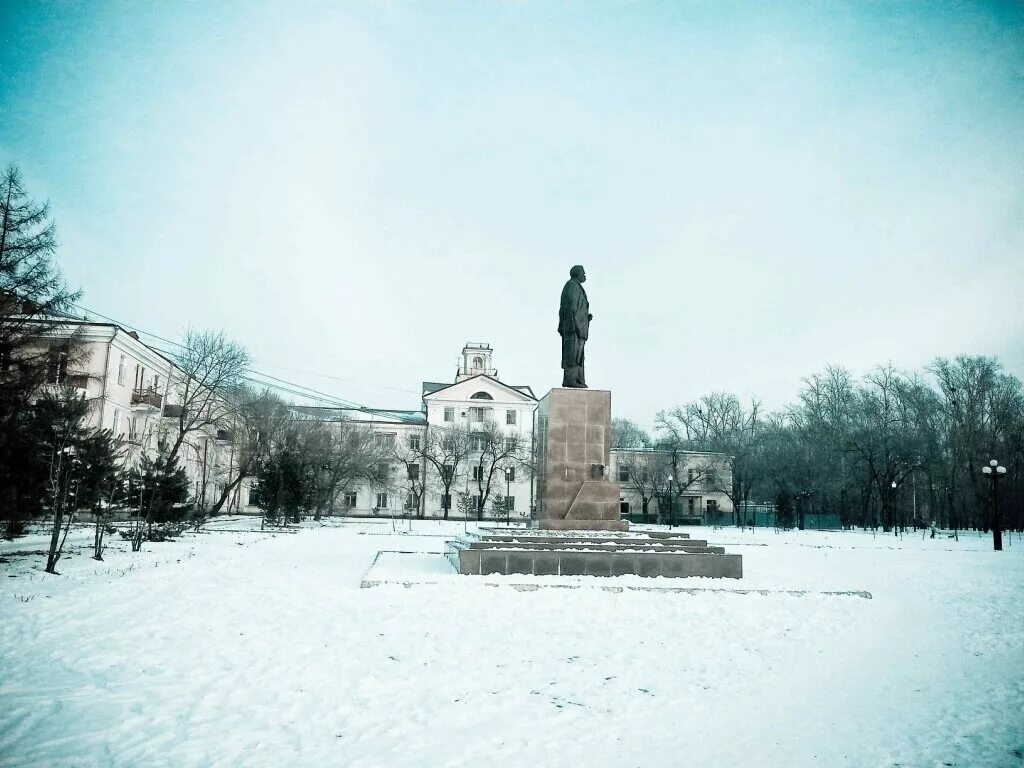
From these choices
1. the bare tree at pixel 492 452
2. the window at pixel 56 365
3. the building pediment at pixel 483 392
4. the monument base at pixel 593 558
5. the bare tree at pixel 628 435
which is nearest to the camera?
the monument base at pixel 593 558

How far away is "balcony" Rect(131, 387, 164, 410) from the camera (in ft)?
117

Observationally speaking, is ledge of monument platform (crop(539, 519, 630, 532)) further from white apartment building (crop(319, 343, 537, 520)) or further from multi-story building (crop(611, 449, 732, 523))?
multi-story building (crop(611, 449, 732, 523))

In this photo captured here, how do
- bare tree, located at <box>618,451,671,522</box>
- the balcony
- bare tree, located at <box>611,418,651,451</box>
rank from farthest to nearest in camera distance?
bare tree, located at <box>611,418,651,451</box> → bare tree, located at <box>618,451,671,522</box> → the balcony

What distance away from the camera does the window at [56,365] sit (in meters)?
15.0

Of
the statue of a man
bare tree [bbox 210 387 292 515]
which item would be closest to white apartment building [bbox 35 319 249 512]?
bare tree [bbox 210 387 292 515]

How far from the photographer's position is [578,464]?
13.0 m

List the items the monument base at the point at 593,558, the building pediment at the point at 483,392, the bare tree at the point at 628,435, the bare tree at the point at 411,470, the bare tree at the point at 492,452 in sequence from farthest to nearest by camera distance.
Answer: the bare tree at the point at 628,435, the building pediment at the point at 483,392, the bare tree at the point at 411,470, the bare tree at the point at 492,452, the monument base at the point at 593,558

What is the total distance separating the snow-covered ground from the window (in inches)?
248

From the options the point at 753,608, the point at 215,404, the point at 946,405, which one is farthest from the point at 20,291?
the point at 946,405

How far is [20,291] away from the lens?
1500 cm

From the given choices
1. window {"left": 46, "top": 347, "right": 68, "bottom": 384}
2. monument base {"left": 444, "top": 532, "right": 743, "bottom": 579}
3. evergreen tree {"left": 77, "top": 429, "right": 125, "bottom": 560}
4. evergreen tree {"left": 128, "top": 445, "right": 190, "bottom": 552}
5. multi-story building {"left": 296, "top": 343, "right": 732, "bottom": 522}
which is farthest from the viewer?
multi-story building {"left": 296, "top": 343, "right": 732, "bottom": 522}

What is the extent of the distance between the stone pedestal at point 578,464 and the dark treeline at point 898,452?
33.9 meters

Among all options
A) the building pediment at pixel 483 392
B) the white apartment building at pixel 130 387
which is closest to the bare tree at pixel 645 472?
the building pediment at pixel 483 392

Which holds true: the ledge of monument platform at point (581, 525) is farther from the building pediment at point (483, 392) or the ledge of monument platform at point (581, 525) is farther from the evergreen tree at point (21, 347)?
the building pediment at point (483, 392)
